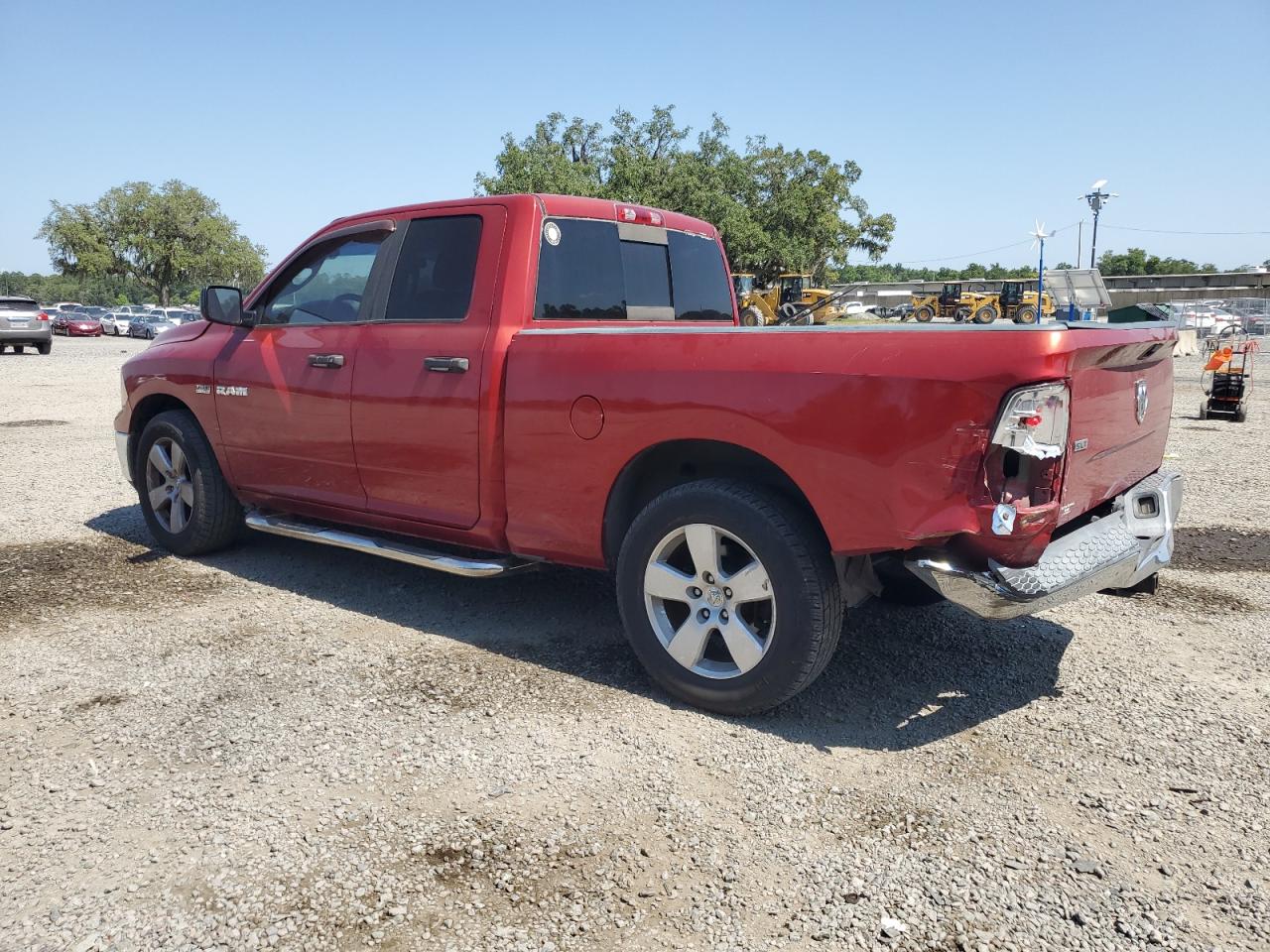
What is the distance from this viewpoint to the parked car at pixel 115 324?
50812 millimetres

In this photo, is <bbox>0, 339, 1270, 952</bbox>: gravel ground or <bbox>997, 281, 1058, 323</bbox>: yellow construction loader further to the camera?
<bbox>997, 281, 1058, 323</bbox>: yellow construction loader

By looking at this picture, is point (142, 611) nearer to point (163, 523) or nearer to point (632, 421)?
point (163, 523)

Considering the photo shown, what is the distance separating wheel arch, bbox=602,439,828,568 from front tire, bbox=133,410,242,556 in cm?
287

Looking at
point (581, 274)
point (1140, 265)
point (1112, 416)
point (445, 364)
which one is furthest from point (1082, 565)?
point (1140, 265)

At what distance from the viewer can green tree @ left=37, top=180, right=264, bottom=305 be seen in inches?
2648

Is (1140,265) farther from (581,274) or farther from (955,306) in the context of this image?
(581,274)

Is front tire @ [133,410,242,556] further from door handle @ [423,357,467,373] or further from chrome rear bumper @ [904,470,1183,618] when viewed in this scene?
chrome rear bumper @ [904,470,1183,618]

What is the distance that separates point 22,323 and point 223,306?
26.3 metres

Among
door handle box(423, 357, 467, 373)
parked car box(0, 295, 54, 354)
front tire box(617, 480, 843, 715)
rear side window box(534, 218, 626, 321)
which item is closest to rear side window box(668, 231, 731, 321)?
rear side window box(534, 218, 626, 321)

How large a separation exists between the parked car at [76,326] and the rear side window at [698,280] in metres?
52.0

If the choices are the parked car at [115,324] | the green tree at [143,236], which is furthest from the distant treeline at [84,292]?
the parked car at [115,324]

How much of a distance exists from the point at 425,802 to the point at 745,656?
→ 1.22m

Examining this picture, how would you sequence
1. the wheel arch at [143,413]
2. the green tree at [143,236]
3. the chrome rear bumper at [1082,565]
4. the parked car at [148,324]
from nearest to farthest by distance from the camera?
the chrome rear bumper at [1082,565], the wheel arch at [143,413], the parked car at [148,324], the green tree at [143,236]

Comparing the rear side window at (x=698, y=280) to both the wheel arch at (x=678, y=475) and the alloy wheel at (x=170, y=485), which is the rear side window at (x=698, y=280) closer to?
the wheel arch at (x=678, y=475)
